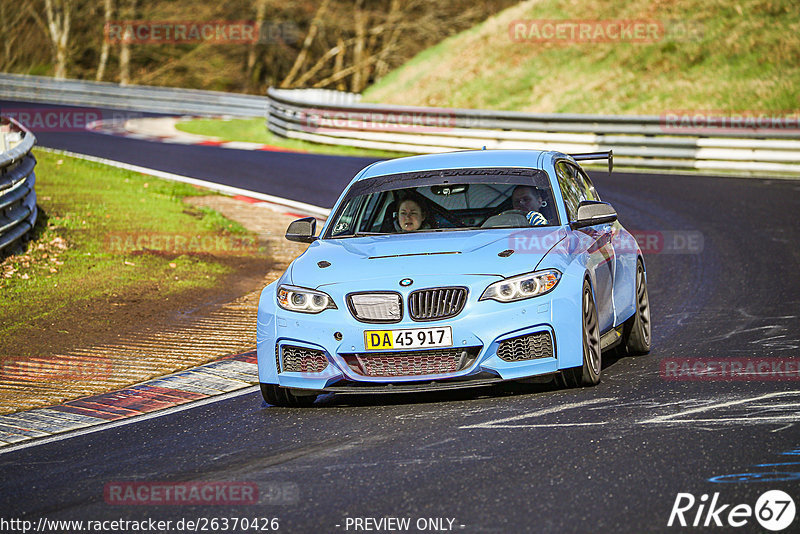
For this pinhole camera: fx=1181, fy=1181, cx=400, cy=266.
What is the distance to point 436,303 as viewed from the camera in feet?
23.7

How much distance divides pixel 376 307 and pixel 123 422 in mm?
1904

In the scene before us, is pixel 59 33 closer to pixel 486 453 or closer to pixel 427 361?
pixel 427 361

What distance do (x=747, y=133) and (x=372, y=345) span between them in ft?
57.9

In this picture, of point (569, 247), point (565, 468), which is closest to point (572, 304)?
point (569, 247)

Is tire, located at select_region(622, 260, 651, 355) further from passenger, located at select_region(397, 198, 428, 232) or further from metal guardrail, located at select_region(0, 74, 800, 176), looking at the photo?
metal guardrail, located at select_region(0, 74, 800, 176)

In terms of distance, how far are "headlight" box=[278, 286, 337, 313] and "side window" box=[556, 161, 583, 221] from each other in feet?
6.52

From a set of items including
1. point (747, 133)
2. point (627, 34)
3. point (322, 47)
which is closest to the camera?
point (747, 133)

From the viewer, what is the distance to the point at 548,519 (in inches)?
196

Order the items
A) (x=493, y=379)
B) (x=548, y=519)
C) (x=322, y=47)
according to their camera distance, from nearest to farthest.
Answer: (x=548, y=519)
(x=493, y=379)
(x=322, y=47)

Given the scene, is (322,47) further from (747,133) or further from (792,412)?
(792,412)

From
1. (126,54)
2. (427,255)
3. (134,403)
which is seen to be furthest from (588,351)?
(126,54)

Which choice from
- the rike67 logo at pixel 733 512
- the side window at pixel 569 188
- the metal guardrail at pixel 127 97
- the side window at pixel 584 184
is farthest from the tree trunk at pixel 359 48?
the rike67 logo at pixel 733 512

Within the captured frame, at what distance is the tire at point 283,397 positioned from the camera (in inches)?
304

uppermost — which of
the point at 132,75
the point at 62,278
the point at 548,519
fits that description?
the point at 548,519
